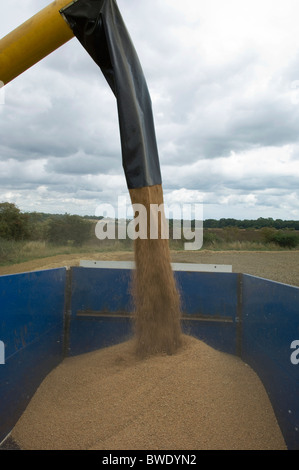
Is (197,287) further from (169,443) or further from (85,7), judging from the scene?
(85,7)

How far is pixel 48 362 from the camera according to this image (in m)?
3.43

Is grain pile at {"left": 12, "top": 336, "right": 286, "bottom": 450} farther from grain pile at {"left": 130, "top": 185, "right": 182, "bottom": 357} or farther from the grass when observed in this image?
the grass

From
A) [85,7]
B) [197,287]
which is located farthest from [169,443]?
[85,7]

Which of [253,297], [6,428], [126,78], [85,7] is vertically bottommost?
[6,428]

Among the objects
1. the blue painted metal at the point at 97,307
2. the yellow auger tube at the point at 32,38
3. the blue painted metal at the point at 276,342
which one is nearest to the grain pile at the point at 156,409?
the blue painted metal at the point at 276,342

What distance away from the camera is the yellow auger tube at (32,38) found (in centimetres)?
275

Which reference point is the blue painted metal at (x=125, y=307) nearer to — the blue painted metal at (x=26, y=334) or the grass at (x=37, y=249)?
the blue painted metal at (x=26, y=334)

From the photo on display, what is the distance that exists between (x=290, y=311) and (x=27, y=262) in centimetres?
1567

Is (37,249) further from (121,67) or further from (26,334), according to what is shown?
(121,67)

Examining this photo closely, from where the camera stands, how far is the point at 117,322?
388 centimetres

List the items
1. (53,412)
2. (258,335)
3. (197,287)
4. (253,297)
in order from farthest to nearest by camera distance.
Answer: (197,287) → (253,297) → (258,335) → (53,412)

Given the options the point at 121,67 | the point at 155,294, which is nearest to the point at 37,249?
the point at 155,294

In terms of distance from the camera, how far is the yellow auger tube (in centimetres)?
275

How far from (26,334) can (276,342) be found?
178 centimetres
